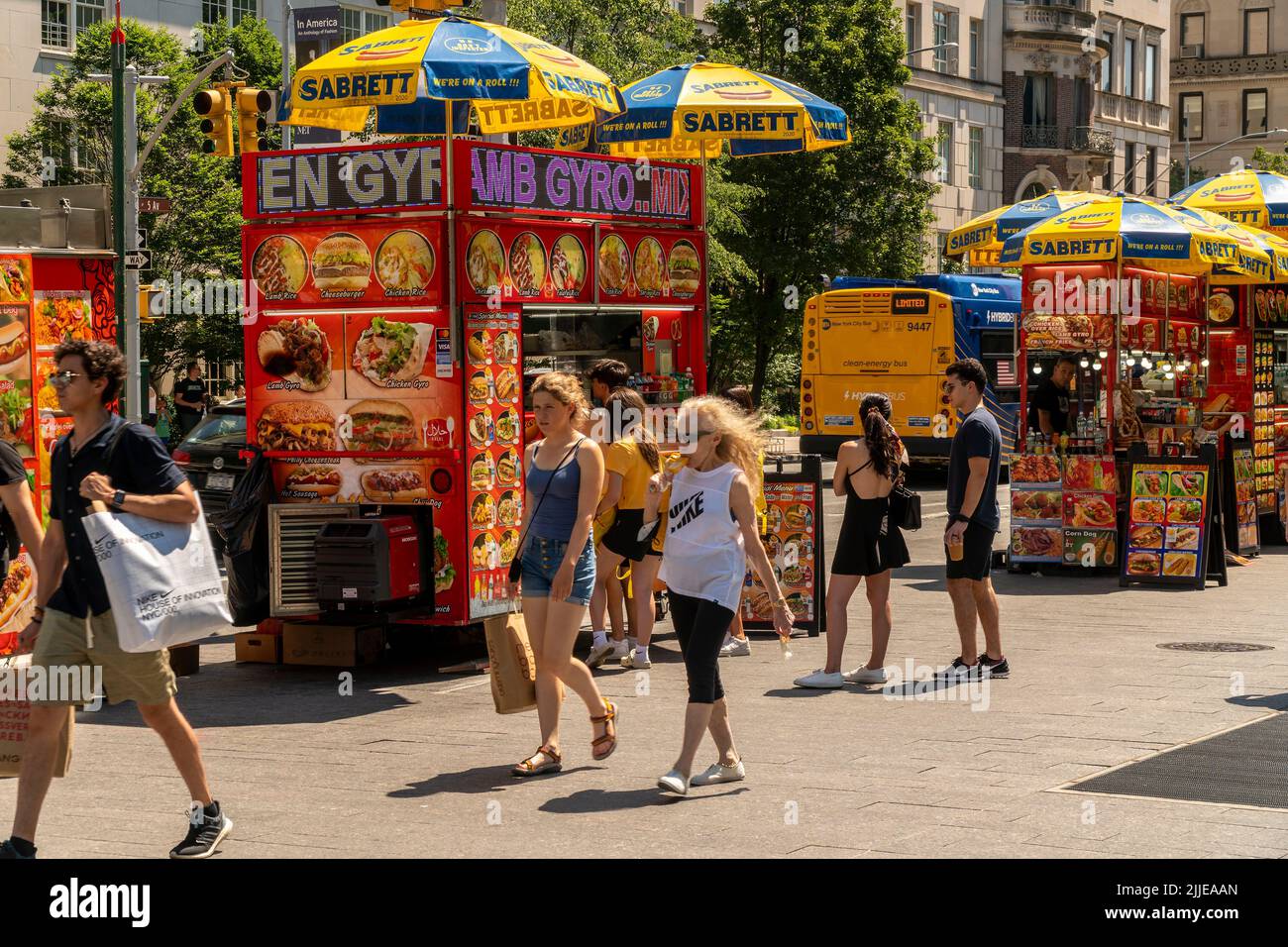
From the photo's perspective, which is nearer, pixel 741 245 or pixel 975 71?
pixel 741 245

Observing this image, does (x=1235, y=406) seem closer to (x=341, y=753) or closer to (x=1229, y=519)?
(x=1229, y=519)

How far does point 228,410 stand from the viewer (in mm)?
19016

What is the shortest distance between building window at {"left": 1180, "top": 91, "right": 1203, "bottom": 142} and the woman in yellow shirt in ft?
270

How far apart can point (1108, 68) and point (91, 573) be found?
228ft

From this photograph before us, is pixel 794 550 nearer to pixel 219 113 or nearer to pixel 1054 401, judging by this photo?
pixel 1054 401

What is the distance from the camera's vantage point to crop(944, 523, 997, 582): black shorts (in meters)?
11.3

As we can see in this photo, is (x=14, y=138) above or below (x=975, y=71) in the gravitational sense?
below

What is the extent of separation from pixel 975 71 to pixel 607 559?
55963 millimetres

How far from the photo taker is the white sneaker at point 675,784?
26.2ft

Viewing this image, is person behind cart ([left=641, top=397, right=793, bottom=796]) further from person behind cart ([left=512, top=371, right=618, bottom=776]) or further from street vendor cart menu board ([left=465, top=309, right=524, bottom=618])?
street vendor cart menu board ([left=465, top=309, right=524, bottom=618])

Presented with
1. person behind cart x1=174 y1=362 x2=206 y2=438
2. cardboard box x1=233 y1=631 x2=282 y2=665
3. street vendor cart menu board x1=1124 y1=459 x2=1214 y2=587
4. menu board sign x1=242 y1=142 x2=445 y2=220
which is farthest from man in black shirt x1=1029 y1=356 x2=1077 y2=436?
person behind cart x1=174 y1=362 x2=206 y2=438

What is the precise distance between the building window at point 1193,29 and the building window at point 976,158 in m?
29.0

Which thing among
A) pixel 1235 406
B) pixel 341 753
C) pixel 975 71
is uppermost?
pixel 975 71
